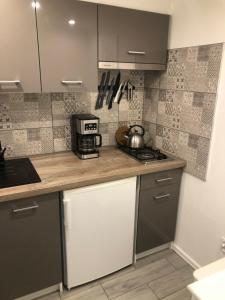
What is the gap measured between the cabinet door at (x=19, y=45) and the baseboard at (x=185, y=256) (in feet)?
5.85

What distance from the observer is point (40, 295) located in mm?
1697

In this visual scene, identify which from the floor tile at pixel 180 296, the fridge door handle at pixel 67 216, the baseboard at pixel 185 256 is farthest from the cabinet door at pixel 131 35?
the floor tile at pixel 180 296

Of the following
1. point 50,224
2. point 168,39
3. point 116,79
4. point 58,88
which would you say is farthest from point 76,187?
point 168,39

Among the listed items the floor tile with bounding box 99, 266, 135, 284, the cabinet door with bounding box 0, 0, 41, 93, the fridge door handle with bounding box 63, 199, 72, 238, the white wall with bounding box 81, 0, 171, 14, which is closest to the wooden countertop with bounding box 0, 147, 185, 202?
the fridge door handle with bounding box 63, 199, 72, 238

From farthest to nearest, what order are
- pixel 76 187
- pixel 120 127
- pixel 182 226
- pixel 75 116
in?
pixel 120 127 → pixel 182 226 → pixel 75 116 → pixel 76 187

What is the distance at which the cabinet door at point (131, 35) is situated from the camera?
1.64 metres

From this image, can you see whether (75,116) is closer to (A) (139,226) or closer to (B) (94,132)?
(B) (94,132)

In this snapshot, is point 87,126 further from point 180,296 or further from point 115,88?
point 180,296

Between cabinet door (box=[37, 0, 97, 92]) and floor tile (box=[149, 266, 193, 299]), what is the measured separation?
5.15 ft

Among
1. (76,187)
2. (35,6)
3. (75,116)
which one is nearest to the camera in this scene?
(35,6)

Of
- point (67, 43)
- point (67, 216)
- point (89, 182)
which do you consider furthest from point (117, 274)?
point (67, 43)

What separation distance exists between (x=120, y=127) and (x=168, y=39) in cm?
Answer: 84

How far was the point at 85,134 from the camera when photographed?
1860 millimetres

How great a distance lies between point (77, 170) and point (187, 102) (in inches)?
38.4
